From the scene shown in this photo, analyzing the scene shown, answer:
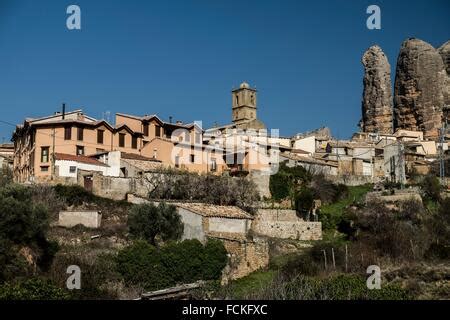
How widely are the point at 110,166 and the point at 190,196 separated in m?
5.93

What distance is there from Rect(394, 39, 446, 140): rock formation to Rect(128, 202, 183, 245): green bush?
5948 centimetres

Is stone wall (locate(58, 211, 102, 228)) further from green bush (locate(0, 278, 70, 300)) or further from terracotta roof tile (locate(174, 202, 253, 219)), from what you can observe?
green bush (locate(0, 278, 70, 300))

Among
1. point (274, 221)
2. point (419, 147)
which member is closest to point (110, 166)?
point (274, 221)

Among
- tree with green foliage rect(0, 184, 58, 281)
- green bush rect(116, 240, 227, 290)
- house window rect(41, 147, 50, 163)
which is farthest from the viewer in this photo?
house window rect(41, 147, 50, 163)

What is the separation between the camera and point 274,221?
118 ft

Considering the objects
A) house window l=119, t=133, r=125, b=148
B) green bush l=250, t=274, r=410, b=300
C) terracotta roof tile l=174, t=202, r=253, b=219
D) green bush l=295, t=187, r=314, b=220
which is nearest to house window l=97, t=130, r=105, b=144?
house window l=119, t=133, r=125, b=148

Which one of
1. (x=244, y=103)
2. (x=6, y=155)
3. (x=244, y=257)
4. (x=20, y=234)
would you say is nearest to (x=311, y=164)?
(x=244, y=257)

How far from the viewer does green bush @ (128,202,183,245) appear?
29844 mm

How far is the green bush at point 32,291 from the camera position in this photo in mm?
17219

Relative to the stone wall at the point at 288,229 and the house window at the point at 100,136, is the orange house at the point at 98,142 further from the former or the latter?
the stone wall at the point at 288,229

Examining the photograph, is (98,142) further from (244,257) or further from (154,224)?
(244,257)

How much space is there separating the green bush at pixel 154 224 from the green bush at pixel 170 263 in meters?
2.49

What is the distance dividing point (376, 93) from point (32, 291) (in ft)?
269

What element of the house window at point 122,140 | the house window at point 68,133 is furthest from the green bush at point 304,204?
the house window at point 68,133
